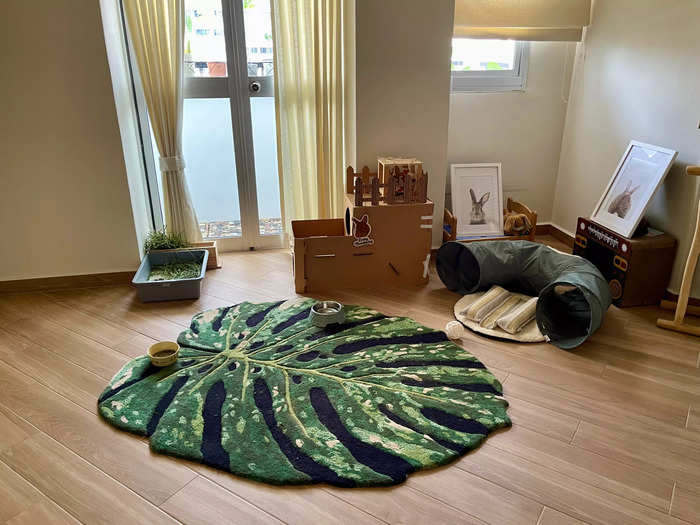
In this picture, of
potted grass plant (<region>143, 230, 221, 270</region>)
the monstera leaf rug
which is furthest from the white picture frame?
potted grass plant (<region>143, 230, 221, 270</region>)

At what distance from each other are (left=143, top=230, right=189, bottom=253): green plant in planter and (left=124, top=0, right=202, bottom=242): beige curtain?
18 cm

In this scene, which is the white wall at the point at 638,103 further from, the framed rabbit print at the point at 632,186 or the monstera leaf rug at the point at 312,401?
the monstera leaf rug at the point at 312,401

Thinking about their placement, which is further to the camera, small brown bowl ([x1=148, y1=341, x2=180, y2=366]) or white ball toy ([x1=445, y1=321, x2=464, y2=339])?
white ball toy ([x1=445, y1=321, x2=464, y2=339])

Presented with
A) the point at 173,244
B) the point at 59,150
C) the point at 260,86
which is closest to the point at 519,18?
the point at 260,86

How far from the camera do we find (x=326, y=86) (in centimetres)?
323

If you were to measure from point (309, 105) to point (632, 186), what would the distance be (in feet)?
6.25

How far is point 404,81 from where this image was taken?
3.11 metres

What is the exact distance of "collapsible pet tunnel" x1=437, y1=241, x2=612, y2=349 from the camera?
7.94 feet

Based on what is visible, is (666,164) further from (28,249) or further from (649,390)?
(28,249)

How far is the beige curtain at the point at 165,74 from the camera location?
2.88m

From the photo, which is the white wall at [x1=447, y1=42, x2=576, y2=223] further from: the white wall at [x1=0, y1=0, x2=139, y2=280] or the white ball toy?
the white wall at [x1=0, y1=0, x2=139, y2=280]

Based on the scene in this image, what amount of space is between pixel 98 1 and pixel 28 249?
1372 mm

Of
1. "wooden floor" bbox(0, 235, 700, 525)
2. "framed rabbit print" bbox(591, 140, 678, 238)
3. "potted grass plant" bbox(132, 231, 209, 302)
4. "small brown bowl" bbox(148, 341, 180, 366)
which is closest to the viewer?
"wooden floor" bbox(0, 235, 700, 525)

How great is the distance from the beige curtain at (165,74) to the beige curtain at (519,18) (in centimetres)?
166
